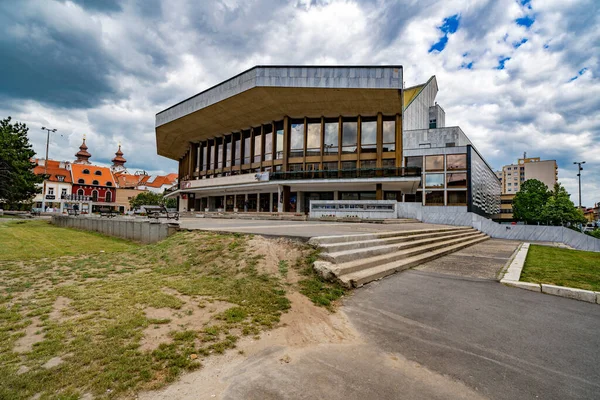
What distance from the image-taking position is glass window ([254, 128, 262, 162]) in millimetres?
39281

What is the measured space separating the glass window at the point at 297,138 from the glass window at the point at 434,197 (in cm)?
2086

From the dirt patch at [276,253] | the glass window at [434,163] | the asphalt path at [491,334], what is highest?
the glass window at [434,163]

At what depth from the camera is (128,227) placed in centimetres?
1415

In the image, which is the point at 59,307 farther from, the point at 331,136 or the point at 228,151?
the point at 228,151

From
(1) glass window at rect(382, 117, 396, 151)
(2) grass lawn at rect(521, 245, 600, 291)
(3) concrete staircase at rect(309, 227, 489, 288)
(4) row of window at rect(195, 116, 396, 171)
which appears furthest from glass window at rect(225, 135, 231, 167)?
(2) grass lawn at rect(521, 245, 600, 291)

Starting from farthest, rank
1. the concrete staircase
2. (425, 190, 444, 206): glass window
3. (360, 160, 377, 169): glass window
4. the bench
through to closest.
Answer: (425, 190, 444, 206): glass window → (360, 160, 377, 169): glass window → the bench → the concrete staircase

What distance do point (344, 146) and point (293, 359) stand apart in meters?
34.5

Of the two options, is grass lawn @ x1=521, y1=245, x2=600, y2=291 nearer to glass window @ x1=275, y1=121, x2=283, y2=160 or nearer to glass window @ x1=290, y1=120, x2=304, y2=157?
glass window @ x1=290, y1=120, x2=304, y2=157

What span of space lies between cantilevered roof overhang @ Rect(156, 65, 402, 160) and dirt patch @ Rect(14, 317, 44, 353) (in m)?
29.3

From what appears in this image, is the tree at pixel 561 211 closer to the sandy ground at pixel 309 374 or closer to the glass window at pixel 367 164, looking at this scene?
the glass window at pixel 367 164

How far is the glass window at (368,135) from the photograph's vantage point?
115ft

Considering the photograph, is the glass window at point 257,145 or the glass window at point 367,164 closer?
the glass window at point 367,164

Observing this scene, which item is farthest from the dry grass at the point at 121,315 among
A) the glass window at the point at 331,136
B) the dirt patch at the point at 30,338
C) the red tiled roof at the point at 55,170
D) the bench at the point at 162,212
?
the red tiled roof at the point at 55,170

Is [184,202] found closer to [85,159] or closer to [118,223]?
[118,223]
